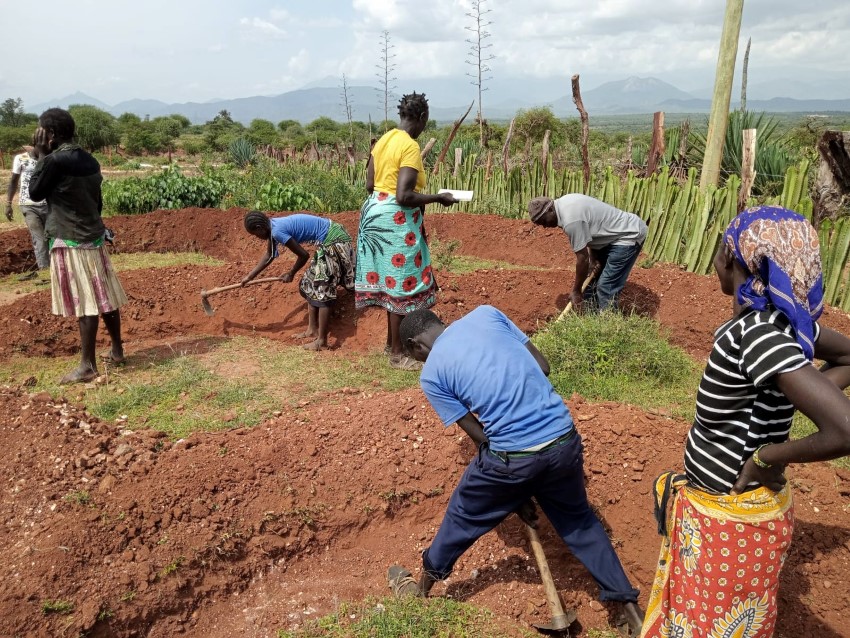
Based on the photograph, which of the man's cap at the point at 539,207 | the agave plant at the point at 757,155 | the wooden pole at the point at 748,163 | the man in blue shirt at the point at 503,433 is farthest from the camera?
the agave plant at the point at 757,155

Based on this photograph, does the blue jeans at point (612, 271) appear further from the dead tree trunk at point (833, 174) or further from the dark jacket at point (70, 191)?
the dark jacket at point (70, 191)

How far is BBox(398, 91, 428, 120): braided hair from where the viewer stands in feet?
13.8

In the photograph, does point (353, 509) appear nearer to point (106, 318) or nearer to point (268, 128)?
point (106, 318)

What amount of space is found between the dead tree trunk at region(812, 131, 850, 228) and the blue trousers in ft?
21.2

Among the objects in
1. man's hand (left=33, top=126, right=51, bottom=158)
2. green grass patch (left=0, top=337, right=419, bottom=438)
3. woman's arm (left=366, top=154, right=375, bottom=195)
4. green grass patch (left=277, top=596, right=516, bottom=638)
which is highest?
man's hand (left=33, top=126, right=51, bottom=158)

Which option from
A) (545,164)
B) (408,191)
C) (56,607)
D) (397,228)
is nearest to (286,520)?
(56,607)

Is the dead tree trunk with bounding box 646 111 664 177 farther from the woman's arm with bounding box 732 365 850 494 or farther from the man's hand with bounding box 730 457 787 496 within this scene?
the woman's arm with bounding box 732 365 850 494

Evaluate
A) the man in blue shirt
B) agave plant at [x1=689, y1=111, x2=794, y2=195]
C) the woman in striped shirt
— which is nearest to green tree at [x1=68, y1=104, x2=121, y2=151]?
agave plant at [x1=689, y1=111, x2=794, y2=195]

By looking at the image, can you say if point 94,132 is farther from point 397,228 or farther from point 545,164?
point 397,228

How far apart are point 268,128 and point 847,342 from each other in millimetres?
46653

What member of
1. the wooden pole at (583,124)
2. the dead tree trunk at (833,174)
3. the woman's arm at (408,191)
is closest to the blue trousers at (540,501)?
the woman's arm at (408,191)

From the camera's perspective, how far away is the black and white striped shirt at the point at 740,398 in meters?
1.45

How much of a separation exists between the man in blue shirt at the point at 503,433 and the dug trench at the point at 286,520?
522 millimetres

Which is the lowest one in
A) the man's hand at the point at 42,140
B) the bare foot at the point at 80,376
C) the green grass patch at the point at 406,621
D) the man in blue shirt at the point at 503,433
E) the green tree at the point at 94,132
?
the green grass patch at the point at 406,621
